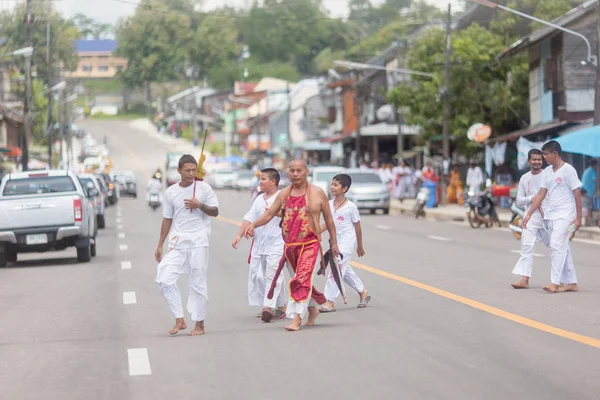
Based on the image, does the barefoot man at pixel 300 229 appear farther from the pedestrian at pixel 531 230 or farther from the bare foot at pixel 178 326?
the pedestrian at pixel 531 230

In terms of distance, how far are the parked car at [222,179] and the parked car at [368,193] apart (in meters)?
46.3

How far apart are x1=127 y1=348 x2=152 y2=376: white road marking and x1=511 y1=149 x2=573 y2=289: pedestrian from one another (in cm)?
610

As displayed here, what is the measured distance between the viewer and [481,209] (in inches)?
1358

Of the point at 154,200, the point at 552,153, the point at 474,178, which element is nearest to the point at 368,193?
the point at 474,178

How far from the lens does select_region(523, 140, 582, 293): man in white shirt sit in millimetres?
15500

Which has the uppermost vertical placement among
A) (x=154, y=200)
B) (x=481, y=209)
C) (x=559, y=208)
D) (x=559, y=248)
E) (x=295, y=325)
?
(x=559, y=208)

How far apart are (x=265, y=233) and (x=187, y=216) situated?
1685 millimetres

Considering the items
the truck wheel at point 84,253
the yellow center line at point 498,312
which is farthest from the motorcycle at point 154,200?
the yellow center line at point 498,312

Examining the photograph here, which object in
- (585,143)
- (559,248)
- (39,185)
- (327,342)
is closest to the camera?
(327,342)

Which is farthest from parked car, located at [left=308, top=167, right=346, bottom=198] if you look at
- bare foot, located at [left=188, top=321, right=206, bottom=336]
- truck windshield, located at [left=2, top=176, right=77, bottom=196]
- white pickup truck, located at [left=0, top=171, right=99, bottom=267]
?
bare foot, located at [left=188, top=321, right=206, bottom=336]

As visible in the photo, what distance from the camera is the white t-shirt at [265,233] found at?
13.9 meters

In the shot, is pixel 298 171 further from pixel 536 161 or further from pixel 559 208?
pixel 536 161

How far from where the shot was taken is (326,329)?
1247 cm

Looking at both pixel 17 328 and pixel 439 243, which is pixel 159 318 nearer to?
pixel 17 328
